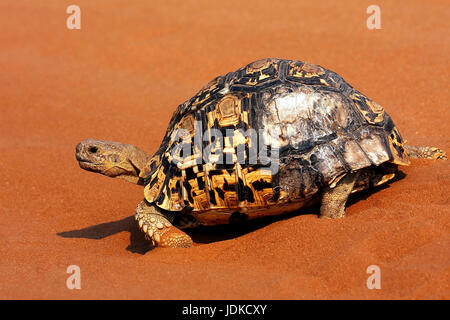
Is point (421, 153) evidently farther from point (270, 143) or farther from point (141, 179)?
point (141, 179)

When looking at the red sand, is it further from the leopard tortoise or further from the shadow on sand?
the leopard tortoise

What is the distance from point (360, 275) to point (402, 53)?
8.09 metres

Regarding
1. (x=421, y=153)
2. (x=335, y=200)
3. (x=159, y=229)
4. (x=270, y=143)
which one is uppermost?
(x=270, y=143)

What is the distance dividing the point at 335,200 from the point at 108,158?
2.51 meters

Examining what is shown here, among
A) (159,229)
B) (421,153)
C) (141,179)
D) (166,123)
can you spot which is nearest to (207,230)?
(159,229)

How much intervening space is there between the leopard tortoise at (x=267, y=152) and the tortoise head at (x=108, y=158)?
570 mm

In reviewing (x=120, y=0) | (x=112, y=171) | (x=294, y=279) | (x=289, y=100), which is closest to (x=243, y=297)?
(x=294, y=279)

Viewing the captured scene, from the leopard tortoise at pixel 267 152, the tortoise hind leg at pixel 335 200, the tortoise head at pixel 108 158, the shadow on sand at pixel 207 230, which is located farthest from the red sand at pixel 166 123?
the tortoise head at pixel 108 158

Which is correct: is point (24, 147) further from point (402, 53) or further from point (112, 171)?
point (402, 53)

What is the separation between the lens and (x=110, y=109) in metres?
10.8

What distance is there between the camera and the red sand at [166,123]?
4.58 metres

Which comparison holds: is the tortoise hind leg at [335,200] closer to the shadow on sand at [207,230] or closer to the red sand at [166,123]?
the red sand at [166,123]

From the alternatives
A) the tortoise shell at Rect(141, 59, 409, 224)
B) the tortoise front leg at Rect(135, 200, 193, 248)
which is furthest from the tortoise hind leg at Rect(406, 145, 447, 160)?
the tortoise front leg at Rect(135, 200, 193, 248)

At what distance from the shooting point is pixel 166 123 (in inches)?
396
